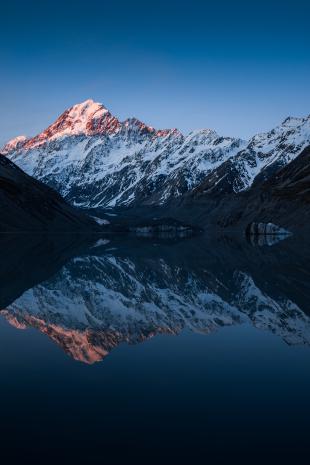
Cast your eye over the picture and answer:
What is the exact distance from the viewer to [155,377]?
760 inches

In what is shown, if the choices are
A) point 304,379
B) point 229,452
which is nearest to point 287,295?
point 304,379

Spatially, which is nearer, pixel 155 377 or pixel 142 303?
pixel 155 377

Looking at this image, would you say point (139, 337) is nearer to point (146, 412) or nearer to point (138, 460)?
point (146, 412)

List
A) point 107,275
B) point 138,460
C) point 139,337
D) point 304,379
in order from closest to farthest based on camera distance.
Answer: point 138,460 → point 304,379 → point 139,337 → point 107,275

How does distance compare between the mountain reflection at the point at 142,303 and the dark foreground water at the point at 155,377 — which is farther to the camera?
the mountain reflection at the point at 142,303

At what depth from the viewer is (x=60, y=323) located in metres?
30.2

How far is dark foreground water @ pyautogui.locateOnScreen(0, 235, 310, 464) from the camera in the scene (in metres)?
13.3

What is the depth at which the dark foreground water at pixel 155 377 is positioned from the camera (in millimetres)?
13320

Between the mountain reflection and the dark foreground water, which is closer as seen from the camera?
the dark foreground water

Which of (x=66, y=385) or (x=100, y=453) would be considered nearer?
(x=100, y=453)

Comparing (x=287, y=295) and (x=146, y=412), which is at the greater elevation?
(x=287, y=295)

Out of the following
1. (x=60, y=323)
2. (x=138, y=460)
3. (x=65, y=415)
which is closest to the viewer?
(x=138, y=460)

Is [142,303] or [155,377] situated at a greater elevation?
[142,303]

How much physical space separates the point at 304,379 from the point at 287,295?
2178 centimetres
